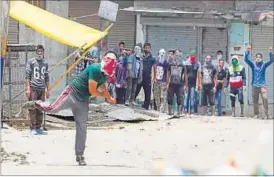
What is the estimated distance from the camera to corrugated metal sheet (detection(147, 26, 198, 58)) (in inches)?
A: 819

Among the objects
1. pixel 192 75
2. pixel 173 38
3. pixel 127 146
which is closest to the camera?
pixel 127 146

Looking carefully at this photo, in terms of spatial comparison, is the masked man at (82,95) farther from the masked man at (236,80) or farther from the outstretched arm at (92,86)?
the masked man at (236,80)

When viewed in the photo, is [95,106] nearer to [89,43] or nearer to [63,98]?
[89,43]

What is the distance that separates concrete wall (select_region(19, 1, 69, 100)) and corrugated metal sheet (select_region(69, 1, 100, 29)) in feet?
0.74

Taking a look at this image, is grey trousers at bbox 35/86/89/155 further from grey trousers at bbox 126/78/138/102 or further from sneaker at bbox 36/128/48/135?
grey trousers at bbox 126/78/138/102

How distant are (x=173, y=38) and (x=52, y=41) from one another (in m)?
3.84

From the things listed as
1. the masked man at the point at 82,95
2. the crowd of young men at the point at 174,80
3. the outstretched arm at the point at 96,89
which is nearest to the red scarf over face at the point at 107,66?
the masked man at the point at 82,95

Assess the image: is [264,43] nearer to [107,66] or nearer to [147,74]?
[147,74]

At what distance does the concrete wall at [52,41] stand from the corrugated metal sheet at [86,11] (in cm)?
22

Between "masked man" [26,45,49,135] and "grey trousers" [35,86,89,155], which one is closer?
"grey trousers" [35,86,89,155]

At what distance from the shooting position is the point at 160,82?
15914mm

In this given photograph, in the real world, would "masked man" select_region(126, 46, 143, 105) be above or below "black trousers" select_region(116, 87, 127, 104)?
above

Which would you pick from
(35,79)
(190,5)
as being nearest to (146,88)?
(35,79)

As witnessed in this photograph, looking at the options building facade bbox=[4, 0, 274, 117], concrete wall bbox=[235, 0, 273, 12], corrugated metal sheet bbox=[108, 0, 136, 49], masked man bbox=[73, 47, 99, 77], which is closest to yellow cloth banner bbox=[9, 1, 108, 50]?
masked man bbox=[73, 47, 99, 77]
